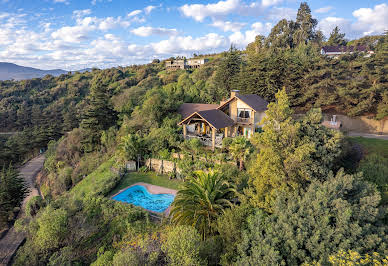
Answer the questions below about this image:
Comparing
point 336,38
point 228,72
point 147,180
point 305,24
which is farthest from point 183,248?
point 336,38

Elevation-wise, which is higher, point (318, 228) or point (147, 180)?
point (318, 228)

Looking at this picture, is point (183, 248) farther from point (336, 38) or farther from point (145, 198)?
point (336, 38)

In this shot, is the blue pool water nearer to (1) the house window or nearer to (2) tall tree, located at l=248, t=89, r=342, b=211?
(2) tall tree, located at l=248, t=89, r=342, b=211

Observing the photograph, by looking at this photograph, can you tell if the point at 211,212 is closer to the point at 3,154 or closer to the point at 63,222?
the point at 63,222

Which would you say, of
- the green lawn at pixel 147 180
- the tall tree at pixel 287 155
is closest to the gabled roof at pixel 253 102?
the green lawn at pixel 147 180

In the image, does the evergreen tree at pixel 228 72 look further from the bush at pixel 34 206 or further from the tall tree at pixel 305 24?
the bush at pixel 34 206

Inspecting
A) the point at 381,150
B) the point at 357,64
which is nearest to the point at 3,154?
the point at 381,150
